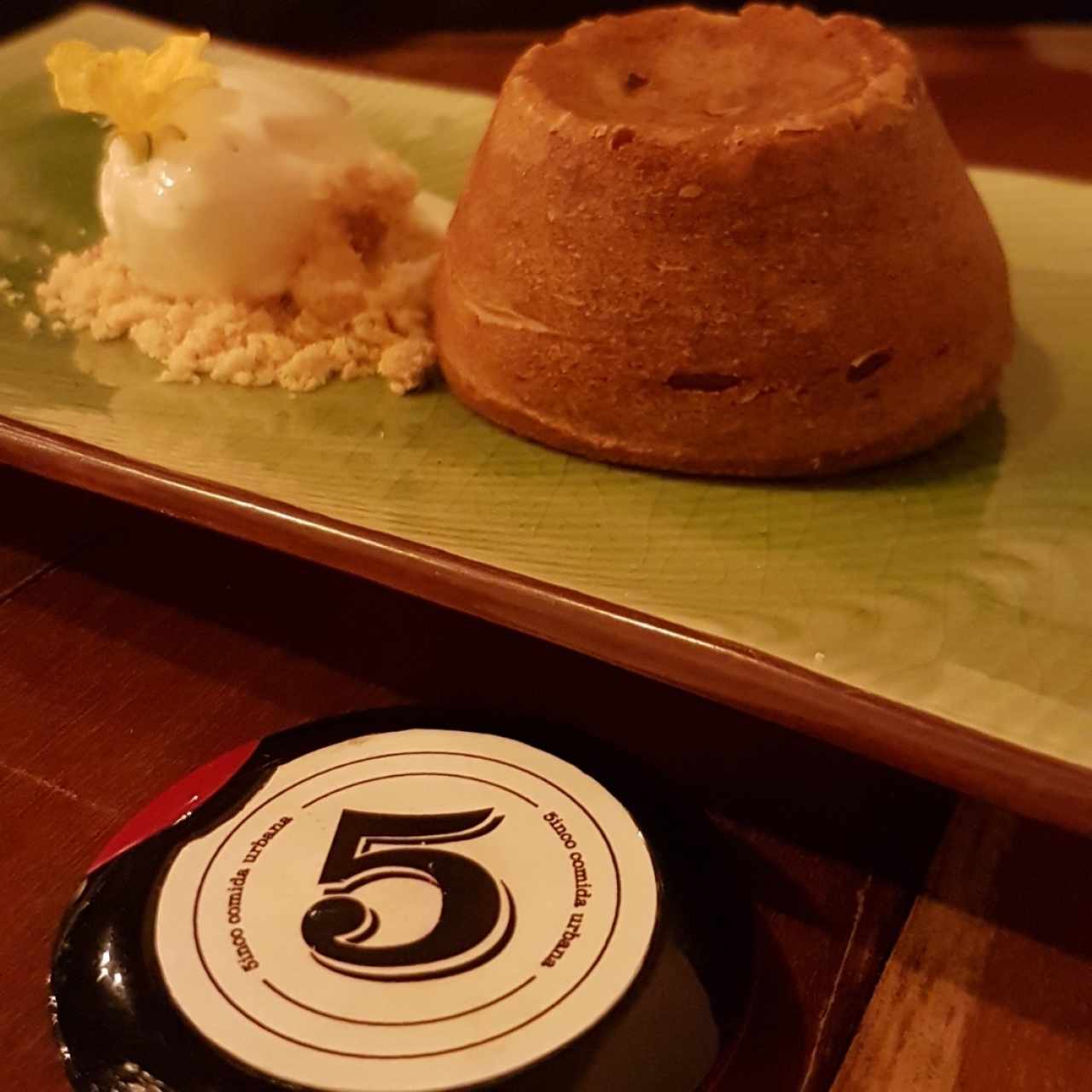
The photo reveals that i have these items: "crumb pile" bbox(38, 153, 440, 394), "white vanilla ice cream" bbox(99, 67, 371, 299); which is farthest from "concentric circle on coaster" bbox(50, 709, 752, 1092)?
"white vanilla ice cream" bbox(99, 67, 371, 299)

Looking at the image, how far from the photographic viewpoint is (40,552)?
111cm

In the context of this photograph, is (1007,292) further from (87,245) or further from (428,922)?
(87,245)

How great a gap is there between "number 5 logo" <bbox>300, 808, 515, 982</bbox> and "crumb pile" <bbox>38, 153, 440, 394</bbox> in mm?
523

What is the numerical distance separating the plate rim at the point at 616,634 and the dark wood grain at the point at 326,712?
9cm

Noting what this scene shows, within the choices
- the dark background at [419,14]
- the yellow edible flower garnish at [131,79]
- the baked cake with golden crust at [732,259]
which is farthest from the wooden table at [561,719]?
the dark background at [419,14]

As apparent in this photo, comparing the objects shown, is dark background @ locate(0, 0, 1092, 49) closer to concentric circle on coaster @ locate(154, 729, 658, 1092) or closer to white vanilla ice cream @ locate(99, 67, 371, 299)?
white vanilla ice cream @ locate(99, 67, 371, 299)

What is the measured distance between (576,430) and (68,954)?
55 cm

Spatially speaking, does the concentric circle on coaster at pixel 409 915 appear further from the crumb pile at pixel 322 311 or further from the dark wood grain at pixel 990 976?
the crumb pile at pixel 322 311

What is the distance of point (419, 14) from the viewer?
2969 mm

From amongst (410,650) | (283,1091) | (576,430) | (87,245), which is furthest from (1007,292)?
(87,245)

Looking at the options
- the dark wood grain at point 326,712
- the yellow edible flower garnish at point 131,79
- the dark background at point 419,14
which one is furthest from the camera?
the dark background at point 419,14

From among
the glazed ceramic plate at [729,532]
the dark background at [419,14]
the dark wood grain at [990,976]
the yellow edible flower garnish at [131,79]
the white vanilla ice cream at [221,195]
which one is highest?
the yellow edible flower garnish at [131,79]

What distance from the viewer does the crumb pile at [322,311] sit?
1.16m

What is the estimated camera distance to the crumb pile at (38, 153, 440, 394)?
1.16 m
